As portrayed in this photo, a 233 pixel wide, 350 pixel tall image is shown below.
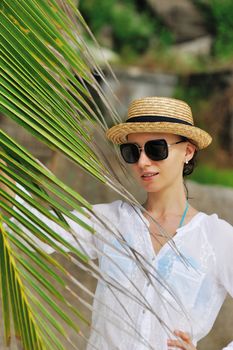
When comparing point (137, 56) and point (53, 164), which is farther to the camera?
point (137, 56)

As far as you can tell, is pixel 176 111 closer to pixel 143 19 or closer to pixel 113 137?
pixel 113 137

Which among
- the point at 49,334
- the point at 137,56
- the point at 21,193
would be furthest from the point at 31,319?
the point at 137,56

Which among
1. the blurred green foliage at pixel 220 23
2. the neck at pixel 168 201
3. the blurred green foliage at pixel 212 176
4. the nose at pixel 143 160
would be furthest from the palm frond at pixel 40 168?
the blurred green foliage at pixel 220 23

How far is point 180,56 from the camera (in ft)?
32.2

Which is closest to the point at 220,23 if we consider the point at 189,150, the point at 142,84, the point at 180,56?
the point at 180,56

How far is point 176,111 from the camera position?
Result: 5.56ft

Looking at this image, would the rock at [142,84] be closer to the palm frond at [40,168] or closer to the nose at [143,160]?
the nose at [143,160]

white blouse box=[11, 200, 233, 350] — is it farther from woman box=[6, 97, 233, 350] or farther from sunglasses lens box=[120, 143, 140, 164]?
sunglasses lens box=[120, 143, 140, 164]

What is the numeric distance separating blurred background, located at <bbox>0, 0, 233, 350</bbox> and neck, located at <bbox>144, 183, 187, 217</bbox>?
4290 millimetres

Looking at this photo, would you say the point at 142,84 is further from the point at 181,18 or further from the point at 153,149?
the point at 153,149

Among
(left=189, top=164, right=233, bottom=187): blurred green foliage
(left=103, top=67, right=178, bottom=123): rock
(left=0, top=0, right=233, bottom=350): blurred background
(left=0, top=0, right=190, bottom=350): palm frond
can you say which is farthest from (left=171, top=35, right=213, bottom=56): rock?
(left=0, top=0, right=190, bottom=350): palm frond

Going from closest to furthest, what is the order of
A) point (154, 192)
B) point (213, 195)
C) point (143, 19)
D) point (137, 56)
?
point (154, 192)
point (213, 195)
point (137, 56)
point (143, 19)

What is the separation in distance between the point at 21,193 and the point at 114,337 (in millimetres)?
679

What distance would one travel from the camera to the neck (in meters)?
1.75
